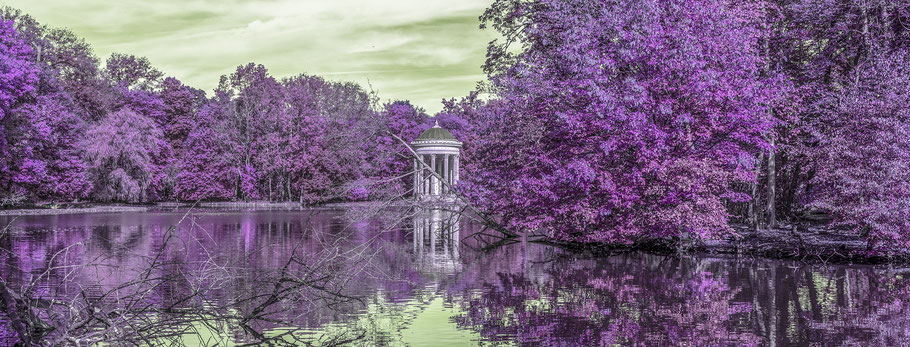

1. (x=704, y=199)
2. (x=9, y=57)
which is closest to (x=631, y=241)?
(x=704, y=199)

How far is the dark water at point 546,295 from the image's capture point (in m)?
9.62

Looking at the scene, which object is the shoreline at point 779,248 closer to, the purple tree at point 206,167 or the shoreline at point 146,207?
the shoreline at point 146,207

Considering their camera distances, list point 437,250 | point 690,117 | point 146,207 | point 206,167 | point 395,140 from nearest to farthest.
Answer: point 690,117
point 437,250
point 146,207
point 206,167
point 395,140

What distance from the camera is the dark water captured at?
9625 mm

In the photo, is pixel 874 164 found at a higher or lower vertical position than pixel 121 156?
lower

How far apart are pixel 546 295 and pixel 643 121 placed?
7.13 metres

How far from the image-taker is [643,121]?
18656 millimetres

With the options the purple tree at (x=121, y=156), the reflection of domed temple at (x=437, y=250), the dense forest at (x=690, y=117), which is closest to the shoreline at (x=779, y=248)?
the dense forest at (x=690, y=117)

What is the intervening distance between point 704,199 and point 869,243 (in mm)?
3776

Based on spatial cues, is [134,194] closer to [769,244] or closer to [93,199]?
[93,199]

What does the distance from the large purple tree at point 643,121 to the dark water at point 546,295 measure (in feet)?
3.93

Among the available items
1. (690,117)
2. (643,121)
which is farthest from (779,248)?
(643,121)

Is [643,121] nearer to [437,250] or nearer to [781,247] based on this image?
[781,247]

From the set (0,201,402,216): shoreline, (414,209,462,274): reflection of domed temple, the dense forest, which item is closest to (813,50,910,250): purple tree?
the dense forest
